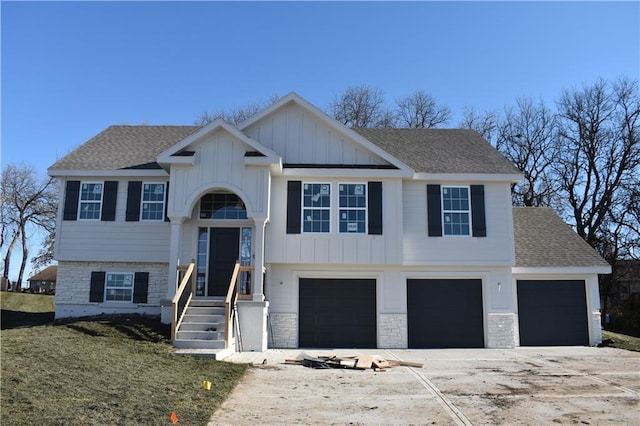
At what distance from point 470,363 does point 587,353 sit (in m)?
4.46

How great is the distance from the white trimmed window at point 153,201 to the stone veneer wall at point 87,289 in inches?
60.0

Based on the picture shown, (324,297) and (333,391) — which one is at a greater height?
(324,297)

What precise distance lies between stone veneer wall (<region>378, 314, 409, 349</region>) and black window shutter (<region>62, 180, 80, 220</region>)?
10.0 metres

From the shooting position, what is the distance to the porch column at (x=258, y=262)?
13.8 metres

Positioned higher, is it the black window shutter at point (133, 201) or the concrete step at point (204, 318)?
the black window shutter at point (133, 201)

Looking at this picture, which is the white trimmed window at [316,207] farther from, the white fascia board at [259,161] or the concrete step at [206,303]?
the concrete step at [206,303]

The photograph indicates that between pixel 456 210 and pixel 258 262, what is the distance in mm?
6454

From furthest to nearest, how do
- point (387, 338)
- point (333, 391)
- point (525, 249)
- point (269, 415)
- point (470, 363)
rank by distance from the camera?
point (525, 249)
point (387, 338)
point (470, 363)
point (333, 391)
point (269, 415)

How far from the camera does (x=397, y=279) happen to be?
51.4ft

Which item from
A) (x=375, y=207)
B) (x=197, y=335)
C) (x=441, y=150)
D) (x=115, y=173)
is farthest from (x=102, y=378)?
(x=441, y=150)

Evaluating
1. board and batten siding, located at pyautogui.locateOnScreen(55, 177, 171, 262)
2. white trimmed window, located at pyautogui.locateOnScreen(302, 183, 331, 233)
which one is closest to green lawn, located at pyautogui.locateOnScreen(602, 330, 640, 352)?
white trimmed window, located at pyautogui.locateOnScreen(302, 183, 331, 233)

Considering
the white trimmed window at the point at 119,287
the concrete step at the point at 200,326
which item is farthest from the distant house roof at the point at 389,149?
the concrete step at the point at 200,326

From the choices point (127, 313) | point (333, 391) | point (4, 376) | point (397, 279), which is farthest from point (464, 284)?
point (4, 376)

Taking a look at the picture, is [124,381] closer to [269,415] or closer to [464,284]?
[269,415]
